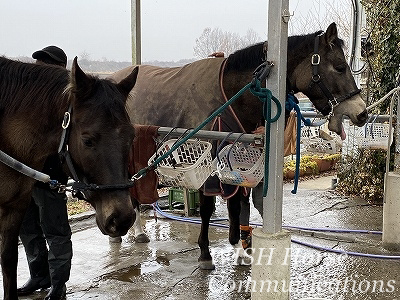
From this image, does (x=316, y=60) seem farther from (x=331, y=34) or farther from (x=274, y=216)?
(x=274, y=216)

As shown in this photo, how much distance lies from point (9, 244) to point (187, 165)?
4.66ft

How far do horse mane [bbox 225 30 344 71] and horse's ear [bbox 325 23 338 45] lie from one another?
5cm

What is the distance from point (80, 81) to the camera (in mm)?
2789

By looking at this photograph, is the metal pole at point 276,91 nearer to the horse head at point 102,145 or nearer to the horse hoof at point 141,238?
the horse head at point 102,145

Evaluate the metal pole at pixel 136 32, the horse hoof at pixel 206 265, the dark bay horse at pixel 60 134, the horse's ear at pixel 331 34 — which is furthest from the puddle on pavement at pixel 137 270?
the metal pole at pixel 136 32

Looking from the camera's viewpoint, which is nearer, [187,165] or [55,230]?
[55,230]

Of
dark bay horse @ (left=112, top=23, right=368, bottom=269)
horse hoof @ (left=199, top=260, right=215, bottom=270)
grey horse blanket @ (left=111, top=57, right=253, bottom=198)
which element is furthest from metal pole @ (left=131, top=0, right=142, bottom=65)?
horse hoof @ (left=199, top=260, right=215, bottom=270)

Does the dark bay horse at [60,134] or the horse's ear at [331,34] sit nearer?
the dark bay horse at [60,134]

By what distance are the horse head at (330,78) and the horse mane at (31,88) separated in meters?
2.05

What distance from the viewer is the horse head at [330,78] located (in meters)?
4.14

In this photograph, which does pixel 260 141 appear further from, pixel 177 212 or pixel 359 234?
pixel 177 212

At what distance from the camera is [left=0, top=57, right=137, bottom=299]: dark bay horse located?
2734 mm

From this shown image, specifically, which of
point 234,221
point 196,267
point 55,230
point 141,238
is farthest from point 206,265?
point 55,230

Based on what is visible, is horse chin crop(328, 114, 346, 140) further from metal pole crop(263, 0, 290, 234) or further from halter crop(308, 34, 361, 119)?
metal pole crop(263, 0, 290, 234)
